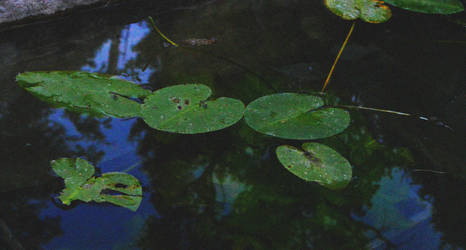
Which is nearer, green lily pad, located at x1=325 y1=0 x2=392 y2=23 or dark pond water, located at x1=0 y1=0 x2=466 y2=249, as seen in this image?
dark pond water, located at x1=0 y1=0 x2=466 y2=249

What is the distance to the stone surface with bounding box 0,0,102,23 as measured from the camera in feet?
6.52

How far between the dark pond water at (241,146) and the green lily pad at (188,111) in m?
0.08

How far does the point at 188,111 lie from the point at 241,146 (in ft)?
0.84

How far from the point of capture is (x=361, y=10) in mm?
2137

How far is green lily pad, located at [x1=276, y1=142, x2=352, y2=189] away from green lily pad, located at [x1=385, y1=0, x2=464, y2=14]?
146 centimetres

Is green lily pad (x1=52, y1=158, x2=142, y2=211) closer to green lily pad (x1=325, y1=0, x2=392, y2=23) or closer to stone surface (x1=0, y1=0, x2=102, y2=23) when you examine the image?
stone surface (x1=0, y1=0, x2=102, y2=23)

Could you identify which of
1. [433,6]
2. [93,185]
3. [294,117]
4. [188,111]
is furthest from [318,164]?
[433,6]

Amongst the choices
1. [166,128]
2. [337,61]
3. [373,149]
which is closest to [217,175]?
[166,128]

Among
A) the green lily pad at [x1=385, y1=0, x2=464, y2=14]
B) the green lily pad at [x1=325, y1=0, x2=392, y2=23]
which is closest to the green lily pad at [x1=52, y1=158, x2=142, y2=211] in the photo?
the green lily pad at [x1=325, y1=0, x2=392, y2=23]

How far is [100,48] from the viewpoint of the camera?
1979mm

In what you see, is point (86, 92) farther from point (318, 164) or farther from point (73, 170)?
point (318, 164)

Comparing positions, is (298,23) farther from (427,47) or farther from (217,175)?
(217,175)

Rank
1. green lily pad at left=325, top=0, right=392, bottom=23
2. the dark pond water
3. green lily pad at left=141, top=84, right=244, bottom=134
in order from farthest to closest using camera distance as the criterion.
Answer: green lily pad at left=325, top=0, right=392, bottom=23 → green lily pad at left=141, top=84, right=244, bottom=134 → the dark pond water

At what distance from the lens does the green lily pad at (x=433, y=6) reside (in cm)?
220
